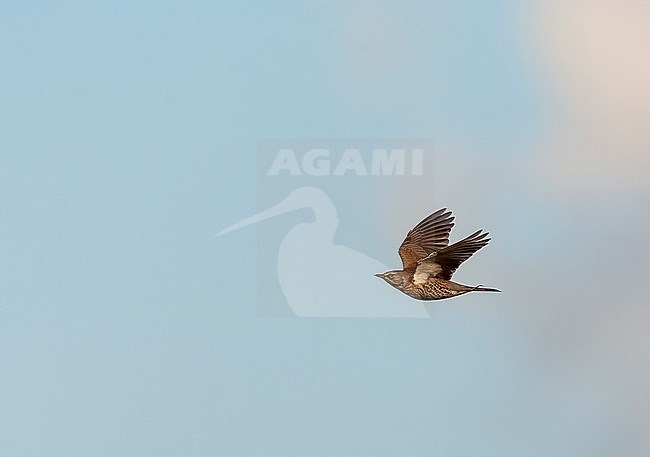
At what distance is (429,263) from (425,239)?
2.31ft

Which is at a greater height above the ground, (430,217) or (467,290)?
(430,217)

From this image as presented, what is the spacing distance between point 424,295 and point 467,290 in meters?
0.85

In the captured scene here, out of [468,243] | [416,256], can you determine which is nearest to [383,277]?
[416,256]

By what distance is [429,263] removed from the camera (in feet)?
55.3

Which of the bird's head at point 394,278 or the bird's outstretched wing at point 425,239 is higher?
the bird's outstretched wing at point 425,239

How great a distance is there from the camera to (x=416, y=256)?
17.5 meters

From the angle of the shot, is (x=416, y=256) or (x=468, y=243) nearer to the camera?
(x=468, y=243)

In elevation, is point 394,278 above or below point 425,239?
below

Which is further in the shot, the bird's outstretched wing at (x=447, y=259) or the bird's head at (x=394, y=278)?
the bird's head at (x=394, y=278)

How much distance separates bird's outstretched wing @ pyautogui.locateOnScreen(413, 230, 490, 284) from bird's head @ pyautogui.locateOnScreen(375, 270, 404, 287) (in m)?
0.26

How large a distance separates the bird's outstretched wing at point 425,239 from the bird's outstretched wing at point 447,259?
0.24 meters

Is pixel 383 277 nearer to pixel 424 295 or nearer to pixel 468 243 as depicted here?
pixel 424 295

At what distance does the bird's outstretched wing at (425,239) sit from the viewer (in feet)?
56.6

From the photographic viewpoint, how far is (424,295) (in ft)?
57.0
